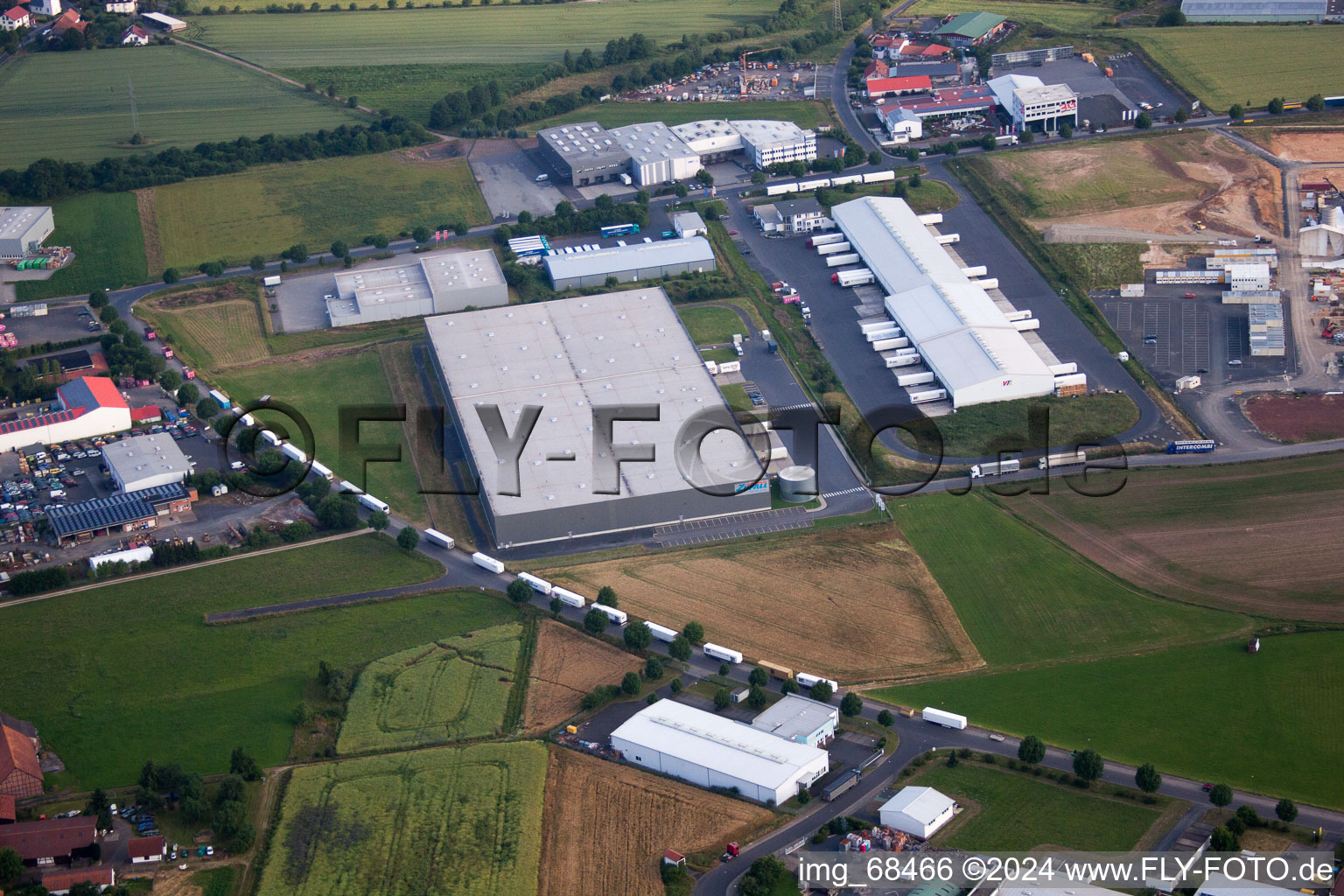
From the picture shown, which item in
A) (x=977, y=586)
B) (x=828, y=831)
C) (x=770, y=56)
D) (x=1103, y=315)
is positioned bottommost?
(x=828, y=831)

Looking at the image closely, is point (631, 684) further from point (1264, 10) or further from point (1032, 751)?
point (1264, 10)

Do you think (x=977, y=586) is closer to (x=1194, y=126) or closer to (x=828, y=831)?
(x=828, y=831)

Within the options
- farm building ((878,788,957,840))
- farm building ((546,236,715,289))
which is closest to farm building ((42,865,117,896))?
farm building ((878,788,957,840))

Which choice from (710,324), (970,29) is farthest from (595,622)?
(970,29)

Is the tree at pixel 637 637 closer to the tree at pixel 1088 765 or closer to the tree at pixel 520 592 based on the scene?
the tree at pixel 520 592

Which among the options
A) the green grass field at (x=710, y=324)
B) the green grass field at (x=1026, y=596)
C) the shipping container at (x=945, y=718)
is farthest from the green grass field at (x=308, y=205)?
the shipping container at (x=945, y=718)

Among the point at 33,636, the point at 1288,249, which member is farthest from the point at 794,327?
the point at 33,636
